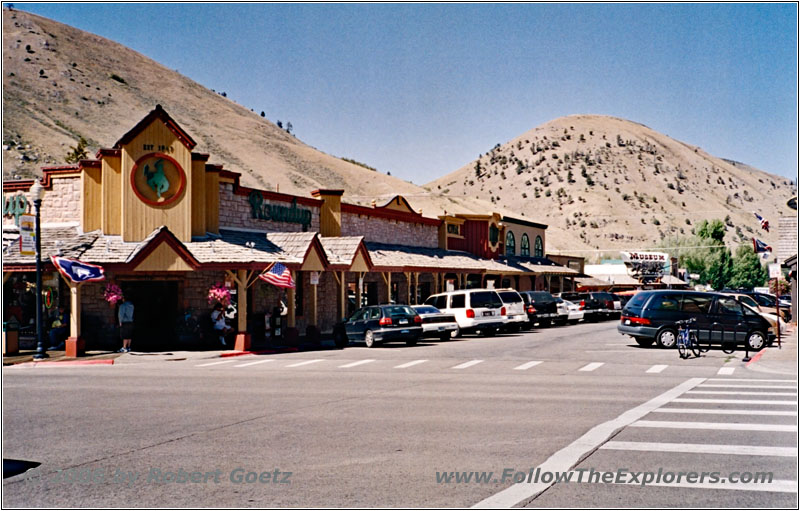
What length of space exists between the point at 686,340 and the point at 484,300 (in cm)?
1169

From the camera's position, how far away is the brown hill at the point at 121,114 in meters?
93.4

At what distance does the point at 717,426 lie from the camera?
11.2 m

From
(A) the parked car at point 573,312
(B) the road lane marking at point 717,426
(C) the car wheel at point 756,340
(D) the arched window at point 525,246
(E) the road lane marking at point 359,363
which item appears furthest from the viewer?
(D) the arched window at point 525,246

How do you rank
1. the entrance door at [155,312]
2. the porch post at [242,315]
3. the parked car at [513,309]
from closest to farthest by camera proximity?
1. the porch post at [242,315]
2. the entrance door at [155,312]
3. the parked car at [513,309]

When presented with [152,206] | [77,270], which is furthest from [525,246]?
[77,270]

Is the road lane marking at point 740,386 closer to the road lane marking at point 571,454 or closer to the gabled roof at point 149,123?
the road lane marking at point 571,454

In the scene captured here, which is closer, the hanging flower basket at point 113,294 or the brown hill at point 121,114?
the hanging flower basket at point 113,294

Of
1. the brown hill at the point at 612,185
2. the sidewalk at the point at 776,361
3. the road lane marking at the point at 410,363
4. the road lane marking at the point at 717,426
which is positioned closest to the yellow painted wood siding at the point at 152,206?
the road lane marking at the point at 410,363

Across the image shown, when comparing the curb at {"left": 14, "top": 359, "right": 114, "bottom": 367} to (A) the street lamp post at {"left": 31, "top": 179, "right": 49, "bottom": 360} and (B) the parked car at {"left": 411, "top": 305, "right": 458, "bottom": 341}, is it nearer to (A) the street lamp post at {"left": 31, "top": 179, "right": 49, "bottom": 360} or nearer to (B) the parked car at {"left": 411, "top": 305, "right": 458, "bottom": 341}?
(A) the street lamp post at {"left": 31, "top": 179, "right": 49, "bottom": 360}

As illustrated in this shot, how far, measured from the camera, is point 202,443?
34.0ft

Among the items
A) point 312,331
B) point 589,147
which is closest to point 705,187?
point 589,147

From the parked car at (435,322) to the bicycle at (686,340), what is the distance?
372 inches

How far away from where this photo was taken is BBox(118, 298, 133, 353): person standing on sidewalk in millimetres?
26516

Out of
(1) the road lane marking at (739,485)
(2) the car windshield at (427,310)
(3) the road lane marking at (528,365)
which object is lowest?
(1) the road lane marking at (739,485)
